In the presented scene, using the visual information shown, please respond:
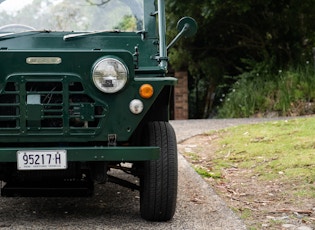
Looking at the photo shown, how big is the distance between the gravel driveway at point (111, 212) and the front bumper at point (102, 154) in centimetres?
57

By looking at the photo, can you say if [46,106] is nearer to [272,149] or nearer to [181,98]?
[272,149]

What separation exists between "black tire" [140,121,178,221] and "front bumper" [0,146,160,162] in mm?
272

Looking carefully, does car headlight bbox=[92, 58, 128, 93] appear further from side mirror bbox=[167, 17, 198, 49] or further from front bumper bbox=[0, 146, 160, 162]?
side mirror bbox=[167, 17, 198, 49]

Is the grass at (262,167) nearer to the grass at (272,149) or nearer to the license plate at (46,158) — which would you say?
the grass at (272,149)

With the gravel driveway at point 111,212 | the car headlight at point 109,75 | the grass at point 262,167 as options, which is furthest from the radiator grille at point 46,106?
the grass at point 262,167

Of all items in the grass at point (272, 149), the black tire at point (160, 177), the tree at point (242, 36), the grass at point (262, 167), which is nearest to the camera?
the black tire at point (160, 177)

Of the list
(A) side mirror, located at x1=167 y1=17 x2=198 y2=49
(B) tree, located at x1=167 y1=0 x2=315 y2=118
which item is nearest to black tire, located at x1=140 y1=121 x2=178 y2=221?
(A) side mirror, located at x1=167 y1=17 x2=198 y2=49

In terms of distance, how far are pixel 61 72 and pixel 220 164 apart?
Result: 3.73 m

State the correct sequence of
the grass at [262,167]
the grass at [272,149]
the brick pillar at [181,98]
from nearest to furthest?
the grass at [262,167]
the grass at [272,149]
the brick pillar at [181,98]

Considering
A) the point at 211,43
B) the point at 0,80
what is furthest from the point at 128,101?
the point at 211,43

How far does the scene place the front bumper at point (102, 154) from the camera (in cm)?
445

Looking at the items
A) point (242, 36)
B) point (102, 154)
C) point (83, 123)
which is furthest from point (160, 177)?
point (242, 36)

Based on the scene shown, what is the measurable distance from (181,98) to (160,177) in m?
14.0

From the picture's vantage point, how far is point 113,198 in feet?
19.5
